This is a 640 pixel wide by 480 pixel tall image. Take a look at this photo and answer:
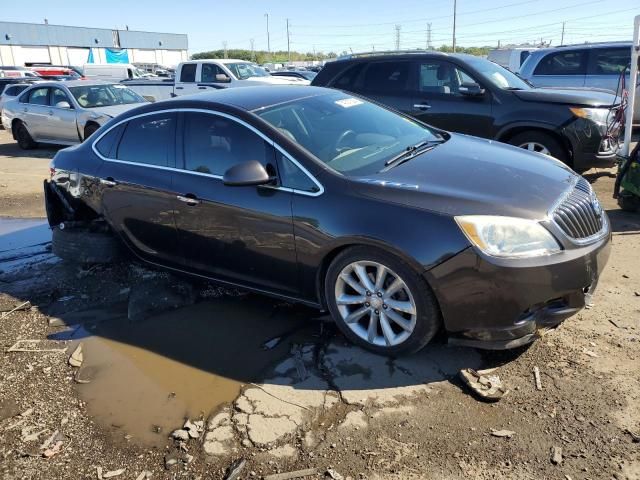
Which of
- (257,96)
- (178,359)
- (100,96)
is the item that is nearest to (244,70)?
(100,96)

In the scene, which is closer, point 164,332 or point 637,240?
point 164,332

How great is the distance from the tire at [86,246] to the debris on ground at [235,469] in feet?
9.27

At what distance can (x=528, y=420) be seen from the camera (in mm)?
2787

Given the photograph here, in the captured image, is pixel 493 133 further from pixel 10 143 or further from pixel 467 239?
pixel 10 143

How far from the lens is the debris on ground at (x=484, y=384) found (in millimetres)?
2959

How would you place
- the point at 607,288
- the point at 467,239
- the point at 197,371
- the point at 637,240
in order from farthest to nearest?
the point at 637,240 < the point at 607,288 < the point at 197,371 < the point at 467,239

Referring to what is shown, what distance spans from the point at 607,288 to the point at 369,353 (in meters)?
2.05

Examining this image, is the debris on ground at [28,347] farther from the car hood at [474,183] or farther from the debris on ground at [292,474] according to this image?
the car hood at [474,183]

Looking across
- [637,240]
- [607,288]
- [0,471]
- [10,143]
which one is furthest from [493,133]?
[10,143]

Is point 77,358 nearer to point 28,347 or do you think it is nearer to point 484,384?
point 28,347

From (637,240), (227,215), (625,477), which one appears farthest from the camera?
(637,240)

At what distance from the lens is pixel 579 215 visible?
326 cm

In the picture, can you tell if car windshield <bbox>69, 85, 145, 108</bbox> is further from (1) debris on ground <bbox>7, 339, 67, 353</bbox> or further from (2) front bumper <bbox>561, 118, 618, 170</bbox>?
(2) front bumper <bbox>561, 118, 618, 170</bbox>

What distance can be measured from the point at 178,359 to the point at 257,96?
2.10 meters
